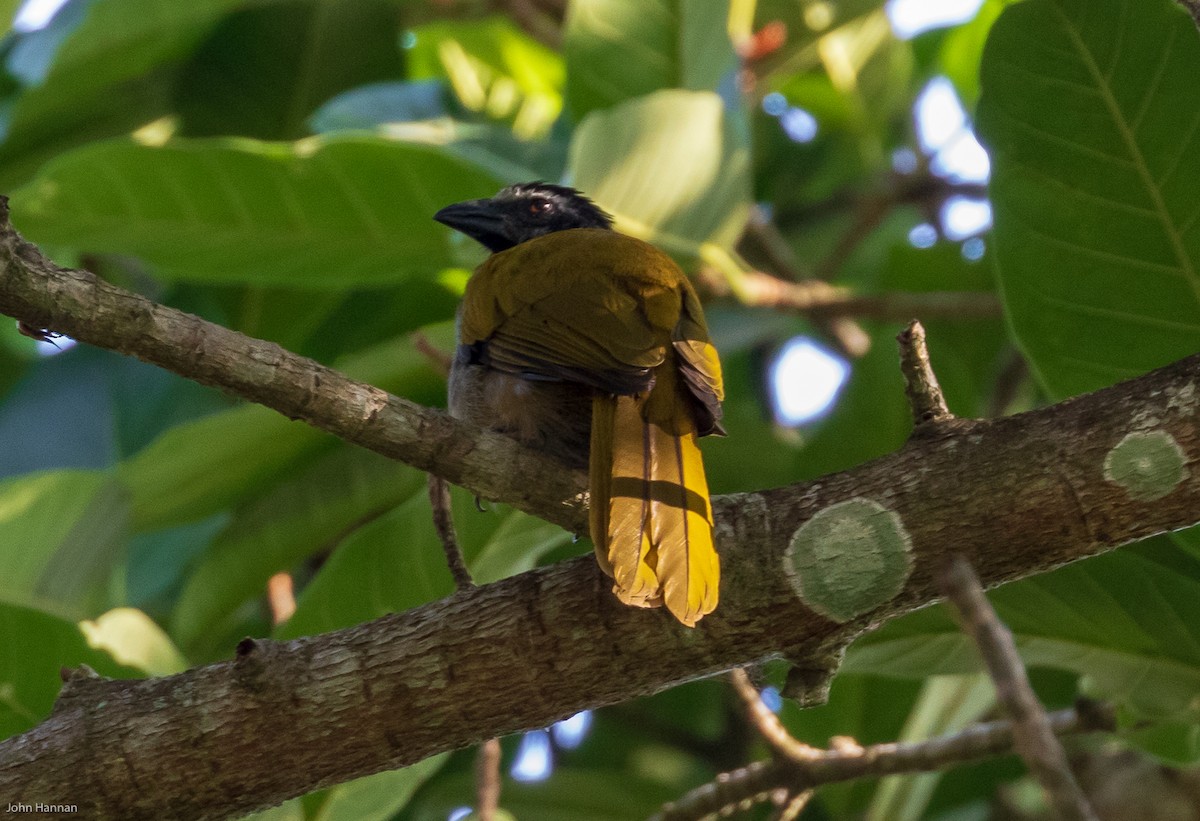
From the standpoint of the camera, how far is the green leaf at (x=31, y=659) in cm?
265

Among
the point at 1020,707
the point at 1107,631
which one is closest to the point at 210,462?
the point at 1107,631

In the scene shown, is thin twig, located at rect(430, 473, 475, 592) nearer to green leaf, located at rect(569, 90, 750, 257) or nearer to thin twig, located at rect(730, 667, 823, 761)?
thin twig, located at rect(730, 667, 823, 761)

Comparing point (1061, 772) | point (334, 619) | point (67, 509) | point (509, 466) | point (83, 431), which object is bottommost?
point (1061, 772)

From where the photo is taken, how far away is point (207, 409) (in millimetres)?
4164

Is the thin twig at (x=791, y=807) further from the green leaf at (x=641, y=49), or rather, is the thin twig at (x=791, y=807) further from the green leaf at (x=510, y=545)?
the green leaf at (x=641, y=49)

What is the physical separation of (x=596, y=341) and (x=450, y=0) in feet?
9.40

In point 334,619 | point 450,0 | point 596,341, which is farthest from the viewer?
point 450,0

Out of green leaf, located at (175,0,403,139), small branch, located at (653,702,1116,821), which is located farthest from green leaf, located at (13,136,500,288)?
small branch, located at (653,702,1116,821)

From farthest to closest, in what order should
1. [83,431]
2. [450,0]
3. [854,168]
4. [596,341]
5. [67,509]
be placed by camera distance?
1. [854,168]
2. [450,0]
3. [83,431]
4. [67,509]
5. [596,341]

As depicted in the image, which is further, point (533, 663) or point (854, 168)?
point (854, 168)

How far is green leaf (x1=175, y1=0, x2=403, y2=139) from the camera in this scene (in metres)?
4.66

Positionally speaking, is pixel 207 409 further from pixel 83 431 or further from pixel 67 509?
pixel 67 509

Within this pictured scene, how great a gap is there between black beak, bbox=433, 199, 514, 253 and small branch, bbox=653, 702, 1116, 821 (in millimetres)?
1595

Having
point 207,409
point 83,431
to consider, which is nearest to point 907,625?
point 207,409
